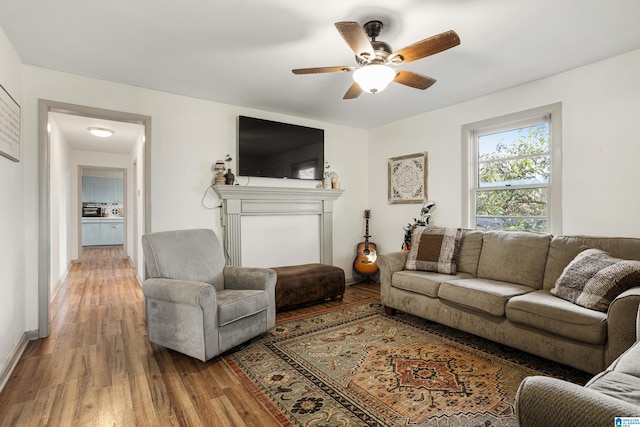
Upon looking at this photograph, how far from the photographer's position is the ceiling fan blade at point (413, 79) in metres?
2.46

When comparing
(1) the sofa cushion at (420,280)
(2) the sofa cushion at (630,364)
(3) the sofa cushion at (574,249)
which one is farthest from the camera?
(1) the sofa cushion at (420,280)

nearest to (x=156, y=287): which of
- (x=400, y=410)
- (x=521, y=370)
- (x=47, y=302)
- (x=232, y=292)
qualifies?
(x=232, y=292)

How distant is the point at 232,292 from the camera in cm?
273

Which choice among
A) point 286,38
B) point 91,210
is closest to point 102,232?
point 91,210

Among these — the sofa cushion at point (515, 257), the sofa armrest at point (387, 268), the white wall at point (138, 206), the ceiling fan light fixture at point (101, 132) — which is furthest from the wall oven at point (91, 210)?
the sofa cushion at point (515, 257)

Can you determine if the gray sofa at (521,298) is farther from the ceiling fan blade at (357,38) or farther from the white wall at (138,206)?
the white wall at (138,206)

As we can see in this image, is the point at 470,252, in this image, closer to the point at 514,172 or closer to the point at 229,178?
the point at 514,172

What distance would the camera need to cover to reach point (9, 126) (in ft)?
7.77

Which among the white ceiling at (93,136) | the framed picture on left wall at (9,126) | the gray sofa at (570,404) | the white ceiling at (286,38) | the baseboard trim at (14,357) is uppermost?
the white ceiling at (93,136)

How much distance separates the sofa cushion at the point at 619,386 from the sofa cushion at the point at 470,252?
2.08 meters

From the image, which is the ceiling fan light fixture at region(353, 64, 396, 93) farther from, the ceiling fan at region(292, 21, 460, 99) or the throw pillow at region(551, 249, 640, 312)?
the throw pillow at region(551, 249, 640, 312)

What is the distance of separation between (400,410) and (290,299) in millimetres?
1942

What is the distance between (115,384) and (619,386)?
103 inches

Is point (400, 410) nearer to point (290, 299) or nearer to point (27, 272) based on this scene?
point (290, 299)
